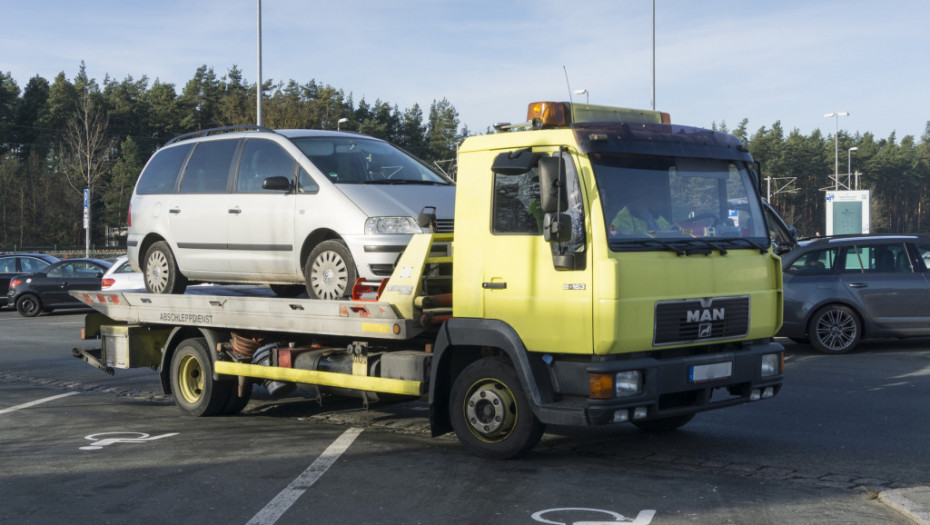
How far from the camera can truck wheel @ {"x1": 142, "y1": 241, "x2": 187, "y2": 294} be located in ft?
→ 32.0

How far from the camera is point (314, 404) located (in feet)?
34.4

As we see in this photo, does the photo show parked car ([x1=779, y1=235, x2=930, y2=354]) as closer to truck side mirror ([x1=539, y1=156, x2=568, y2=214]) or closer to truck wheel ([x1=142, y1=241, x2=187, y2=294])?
truck side mirror ([x1=539, y1=156, x2=568, y2=214])

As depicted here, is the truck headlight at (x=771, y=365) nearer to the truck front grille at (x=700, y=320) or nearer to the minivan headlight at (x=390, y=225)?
the truck front grille at (x=700, y=320)

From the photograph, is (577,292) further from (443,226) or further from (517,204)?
(443,226)

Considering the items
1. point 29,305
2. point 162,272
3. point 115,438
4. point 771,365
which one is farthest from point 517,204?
point 29,305

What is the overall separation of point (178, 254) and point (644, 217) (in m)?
5.05

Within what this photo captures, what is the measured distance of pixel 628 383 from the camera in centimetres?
642

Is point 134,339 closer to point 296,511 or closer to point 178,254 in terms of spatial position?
point 178,254

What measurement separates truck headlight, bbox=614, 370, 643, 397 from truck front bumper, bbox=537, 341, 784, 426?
0.07ft

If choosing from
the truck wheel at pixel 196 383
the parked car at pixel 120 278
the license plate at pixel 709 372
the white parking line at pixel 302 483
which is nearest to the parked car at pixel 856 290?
the license plate at pixel 709 372

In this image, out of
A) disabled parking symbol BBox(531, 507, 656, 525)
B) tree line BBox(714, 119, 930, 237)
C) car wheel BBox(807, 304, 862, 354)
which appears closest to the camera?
disabled parking symbol BBox(531, 507, 656, 525)

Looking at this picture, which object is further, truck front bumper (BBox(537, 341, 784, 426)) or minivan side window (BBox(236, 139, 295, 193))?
minivan side window (BBox(236, 139, 295, 193))

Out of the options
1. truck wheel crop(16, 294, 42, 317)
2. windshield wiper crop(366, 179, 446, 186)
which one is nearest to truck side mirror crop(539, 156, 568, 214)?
windshield wiper crop(366, 179, 446, 186)

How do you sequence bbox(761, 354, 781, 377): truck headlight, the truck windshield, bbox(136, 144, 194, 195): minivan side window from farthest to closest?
bbox(136, 144, 194, 195): minivan side window
bbox(761, 354, 781, 377): truck headlight
the truck windshield
